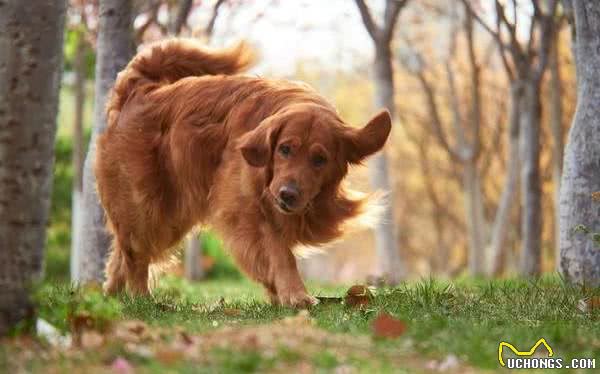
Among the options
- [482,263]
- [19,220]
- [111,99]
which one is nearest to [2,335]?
[19,220]

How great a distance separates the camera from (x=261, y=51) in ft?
23.9

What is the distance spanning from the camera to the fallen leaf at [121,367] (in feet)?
11.6

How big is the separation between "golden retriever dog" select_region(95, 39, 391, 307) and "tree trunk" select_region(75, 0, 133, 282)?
0.90m

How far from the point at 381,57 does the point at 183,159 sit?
5508mm

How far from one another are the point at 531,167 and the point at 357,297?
6.82 m

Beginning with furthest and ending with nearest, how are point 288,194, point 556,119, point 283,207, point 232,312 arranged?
point 556,119 → point 283,207 → point 288,194 → point 232,312

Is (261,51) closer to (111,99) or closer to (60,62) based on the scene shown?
(111,99)

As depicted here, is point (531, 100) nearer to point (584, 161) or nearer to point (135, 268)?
point (584, 161)

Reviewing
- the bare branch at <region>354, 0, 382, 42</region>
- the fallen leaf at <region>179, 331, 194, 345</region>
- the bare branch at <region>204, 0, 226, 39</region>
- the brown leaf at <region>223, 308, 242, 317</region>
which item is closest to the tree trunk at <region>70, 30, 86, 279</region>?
the bare branch at <region>204, 0, 226, 39</region>

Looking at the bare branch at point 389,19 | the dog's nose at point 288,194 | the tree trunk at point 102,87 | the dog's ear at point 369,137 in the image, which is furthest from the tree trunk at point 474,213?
the dog's nose at point 288,194

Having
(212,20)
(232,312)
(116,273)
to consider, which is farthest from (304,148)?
(212,20)

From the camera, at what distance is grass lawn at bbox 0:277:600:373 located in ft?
11.9

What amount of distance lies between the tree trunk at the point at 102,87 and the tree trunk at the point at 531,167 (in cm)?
559

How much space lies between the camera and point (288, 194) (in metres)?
5.54
